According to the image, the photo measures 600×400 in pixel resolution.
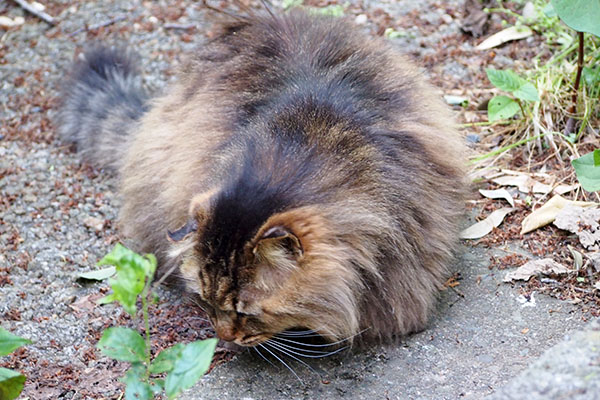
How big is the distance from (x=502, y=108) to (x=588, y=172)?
94cm

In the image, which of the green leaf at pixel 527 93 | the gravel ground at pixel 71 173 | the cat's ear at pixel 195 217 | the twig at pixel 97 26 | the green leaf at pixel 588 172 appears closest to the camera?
the cat's ear at pixel 195 217

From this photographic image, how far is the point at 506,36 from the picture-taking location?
16.1ft

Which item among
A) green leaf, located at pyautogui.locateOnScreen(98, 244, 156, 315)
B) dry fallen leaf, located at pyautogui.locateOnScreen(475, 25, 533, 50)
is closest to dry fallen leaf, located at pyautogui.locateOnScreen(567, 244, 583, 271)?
green leaf, located at pyautogui.locateOnScreen(98, 244, 156, 315)

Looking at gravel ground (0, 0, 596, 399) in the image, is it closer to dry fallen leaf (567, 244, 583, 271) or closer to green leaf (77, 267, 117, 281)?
green leaf (77, 267, 117, 281)

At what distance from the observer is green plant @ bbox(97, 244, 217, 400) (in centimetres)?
228

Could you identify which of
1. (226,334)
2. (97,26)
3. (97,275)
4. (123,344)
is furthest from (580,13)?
(97,26)

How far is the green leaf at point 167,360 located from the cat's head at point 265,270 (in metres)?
0.41

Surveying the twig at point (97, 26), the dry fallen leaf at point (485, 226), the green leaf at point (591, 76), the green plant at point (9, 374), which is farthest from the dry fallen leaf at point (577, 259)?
the twig at point (97, 26)

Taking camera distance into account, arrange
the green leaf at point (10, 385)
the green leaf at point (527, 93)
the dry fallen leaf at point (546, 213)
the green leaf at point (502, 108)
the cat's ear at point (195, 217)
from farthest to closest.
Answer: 1. the green leaf at point (502, 108)
2. the green leaf at point (527, 93)
3. the dry fallen leaf at point (546, 213)
4. the cat's ear at point (195, 217)
5. the green leaf at point (10, 385)

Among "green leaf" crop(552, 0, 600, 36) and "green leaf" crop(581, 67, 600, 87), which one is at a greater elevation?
"green leaf" crop(552, 0, 600, 36)

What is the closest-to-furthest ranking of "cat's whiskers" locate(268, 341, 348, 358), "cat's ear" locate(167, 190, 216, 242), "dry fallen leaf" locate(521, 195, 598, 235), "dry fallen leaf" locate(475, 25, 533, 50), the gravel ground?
"cat's ear" locate(167, 190, 216, 242) → "cat's whiskers" locate(268, 341, 348, 358) → the gravel ground → "dry fallen leaf" locate(521, 195, 598, 235) → "dry fallen leaf" locate(475, 25, 533, 50)

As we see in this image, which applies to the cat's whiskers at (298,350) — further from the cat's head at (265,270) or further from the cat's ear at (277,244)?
the cat's ear at (277,244)

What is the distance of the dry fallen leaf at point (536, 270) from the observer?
10.8 ft

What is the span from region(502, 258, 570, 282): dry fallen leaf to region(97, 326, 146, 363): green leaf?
65.9 inches
